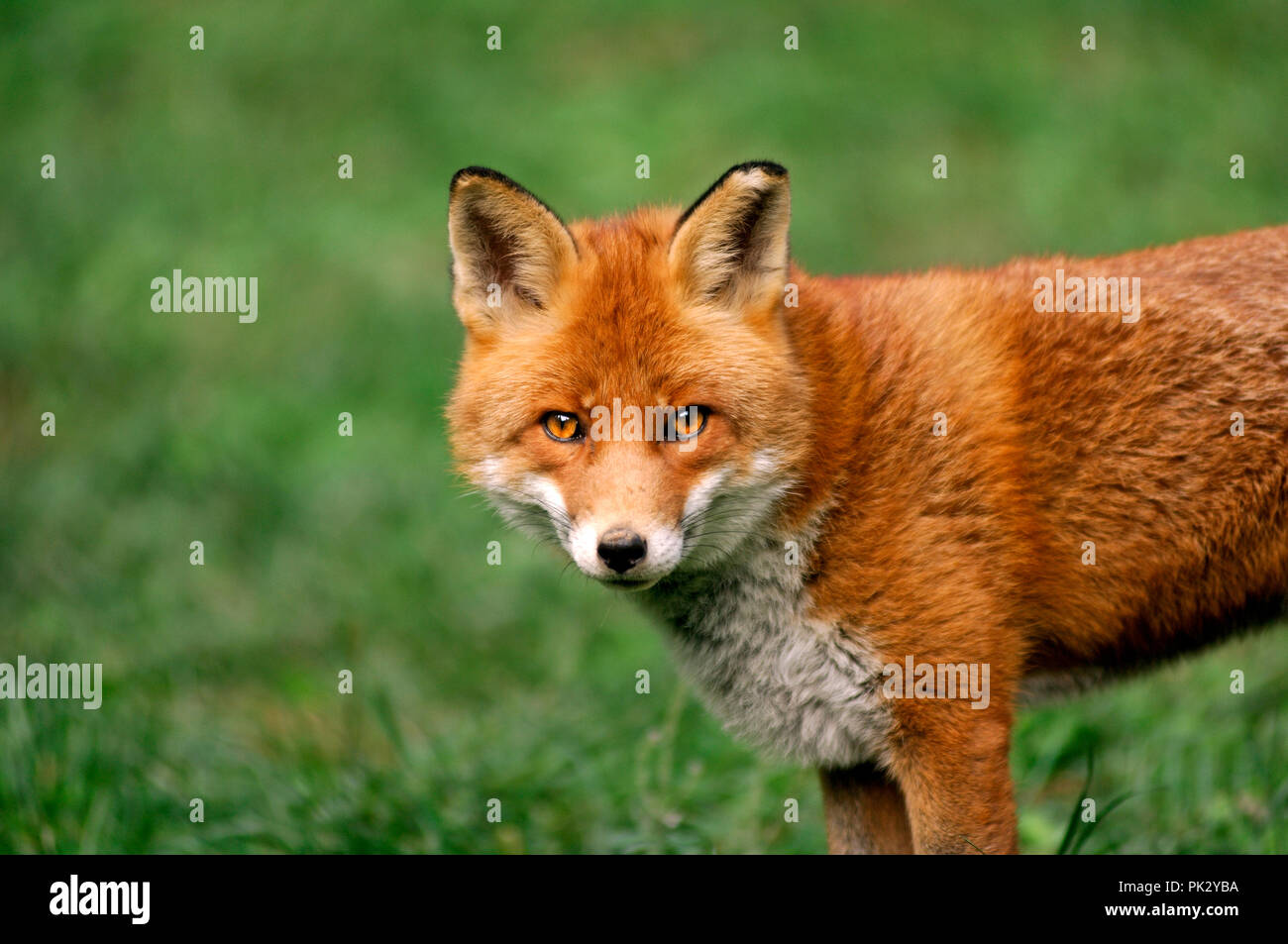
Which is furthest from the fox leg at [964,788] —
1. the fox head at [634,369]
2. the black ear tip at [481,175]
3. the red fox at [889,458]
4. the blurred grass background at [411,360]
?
the black ear tip at [481,175]

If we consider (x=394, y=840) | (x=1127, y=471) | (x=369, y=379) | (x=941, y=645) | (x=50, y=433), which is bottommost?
(x=394, y=840)

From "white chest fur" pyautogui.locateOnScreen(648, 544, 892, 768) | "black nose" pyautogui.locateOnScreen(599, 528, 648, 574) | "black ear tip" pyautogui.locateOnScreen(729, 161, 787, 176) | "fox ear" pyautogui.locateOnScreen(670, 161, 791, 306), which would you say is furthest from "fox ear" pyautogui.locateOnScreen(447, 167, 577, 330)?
"white chest fur" pyautogui.locateOnScreen(648, 544, 892, 768)

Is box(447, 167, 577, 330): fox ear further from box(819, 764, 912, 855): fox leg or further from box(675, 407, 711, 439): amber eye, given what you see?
box(819, 764, 912, 855): fox leg

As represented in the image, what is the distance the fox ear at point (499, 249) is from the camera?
4141mm

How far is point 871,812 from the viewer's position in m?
4.59

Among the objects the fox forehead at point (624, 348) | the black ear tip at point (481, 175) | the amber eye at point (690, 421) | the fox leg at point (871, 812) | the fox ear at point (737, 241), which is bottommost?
the fox leg at point (871, 812)

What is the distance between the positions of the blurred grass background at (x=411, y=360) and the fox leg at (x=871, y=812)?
0.84m

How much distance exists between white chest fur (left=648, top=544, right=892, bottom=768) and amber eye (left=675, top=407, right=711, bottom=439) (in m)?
0.48

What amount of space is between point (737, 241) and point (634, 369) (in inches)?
24.1

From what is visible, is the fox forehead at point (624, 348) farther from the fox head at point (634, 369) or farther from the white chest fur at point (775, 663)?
the white chest fur at point (775, 663)

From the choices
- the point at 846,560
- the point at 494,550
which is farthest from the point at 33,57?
the point at 846,560

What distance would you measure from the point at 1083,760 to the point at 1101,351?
280cm

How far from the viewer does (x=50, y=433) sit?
29.3ft

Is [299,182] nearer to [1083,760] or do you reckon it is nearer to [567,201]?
[567,201]
